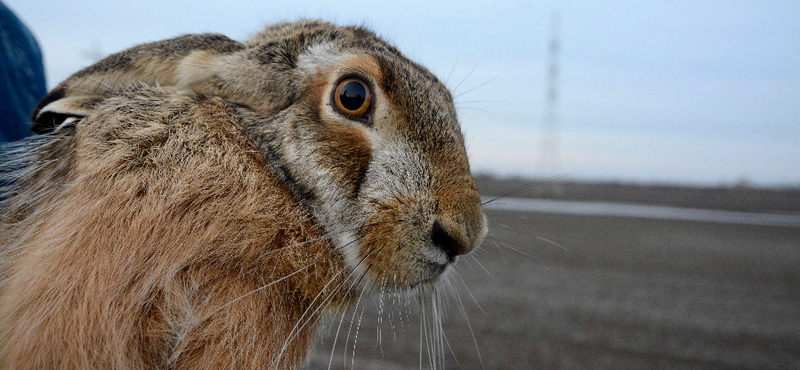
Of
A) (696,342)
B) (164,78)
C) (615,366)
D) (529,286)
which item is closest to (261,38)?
(164,78)

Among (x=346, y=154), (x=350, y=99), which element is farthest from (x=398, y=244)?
(x=350, y=99)

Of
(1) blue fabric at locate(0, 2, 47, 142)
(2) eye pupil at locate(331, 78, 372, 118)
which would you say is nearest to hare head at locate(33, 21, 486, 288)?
(2) eye pupil at locate(331, 78, 372, 118)

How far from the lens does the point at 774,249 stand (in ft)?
20.5

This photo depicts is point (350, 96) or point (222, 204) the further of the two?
point (350, 96)

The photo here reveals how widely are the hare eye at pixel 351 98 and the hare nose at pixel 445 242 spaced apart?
0.30 metres

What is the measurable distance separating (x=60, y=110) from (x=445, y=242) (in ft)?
2.79

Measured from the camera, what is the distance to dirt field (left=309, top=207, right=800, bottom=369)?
3047 millimetres

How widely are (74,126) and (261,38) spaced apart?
54cm

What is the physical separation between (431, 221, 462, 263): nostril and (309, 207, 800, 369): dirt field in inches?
13.7

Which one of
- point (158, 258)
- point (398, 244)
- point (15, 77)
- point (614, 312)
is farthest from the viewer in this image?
point (614, 312)

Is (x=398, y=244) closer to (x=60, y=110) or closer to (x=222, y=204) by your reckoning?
(x=222, y=204)

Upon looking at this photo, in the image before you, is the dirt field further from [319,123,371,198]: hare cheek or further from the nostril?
[319,123,371,198]: hare cheek

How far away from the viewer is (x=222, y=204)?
102 cm

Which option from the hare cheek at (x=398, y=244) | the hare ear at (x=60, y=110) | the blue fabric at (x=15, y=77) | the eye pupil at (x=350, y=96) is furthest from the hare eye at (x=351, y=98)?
the blue fabric at (x=15, y=77)
